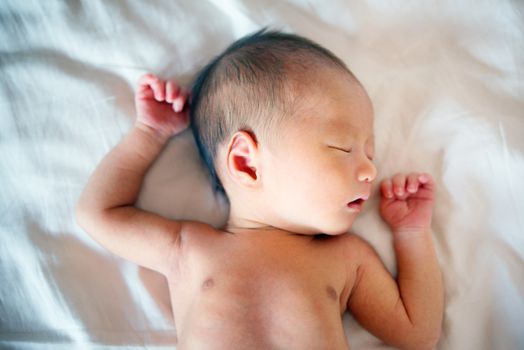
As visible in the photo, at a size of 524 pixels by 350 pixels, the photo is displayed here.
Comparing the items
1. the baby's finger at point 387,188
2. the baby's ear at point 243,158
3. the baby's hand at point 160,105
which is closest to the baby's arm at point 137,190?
the baby's hand at point 160,105

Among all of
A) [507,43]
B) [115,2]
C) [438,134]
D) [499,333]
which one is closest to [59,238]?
[115,2]

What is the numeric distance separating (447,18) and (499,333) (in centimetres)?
92

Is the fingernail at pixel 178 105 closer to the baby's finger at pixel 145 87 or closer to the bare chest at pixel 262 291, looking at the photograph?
the baby's finger at pixel 145 87

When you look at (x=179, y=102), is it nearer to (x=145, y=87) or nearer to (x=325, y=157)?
(x=145, y=87)

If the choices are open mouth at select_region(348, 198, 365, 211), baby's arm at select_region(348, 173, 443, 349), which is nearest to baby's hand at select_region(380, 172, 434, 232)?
baby's arm at select_region(348, 173, 443, 349)

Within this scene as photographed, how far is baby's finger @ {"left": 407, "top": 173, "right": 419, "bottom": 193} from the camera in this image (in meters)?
1.27

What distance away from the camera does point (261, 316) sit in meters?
1.11

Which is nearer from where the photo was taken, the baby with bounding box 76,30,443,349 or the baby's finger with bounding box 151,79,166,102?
the baby with bounding box 76,30,443,349

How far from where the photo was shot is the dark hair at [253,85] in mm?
1104

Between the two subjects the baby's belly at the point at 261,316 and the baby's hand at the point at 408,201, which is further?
the baby's hand at the point at 408,201

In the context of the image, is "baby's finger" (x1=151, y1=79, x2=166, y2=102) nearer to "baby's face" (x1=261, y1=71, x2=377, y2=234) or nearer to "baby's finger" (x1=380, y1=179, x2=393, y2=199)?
"baby's face" (x1=261, y1=71, x2=377, y2=234)

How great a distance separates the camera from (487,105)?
133 cm

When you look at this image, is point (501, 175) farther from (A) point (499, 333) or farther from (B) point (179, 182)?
(B) point (179, 182)

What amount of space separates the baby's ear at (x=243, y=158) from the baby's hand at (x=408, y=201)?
0.40 m
